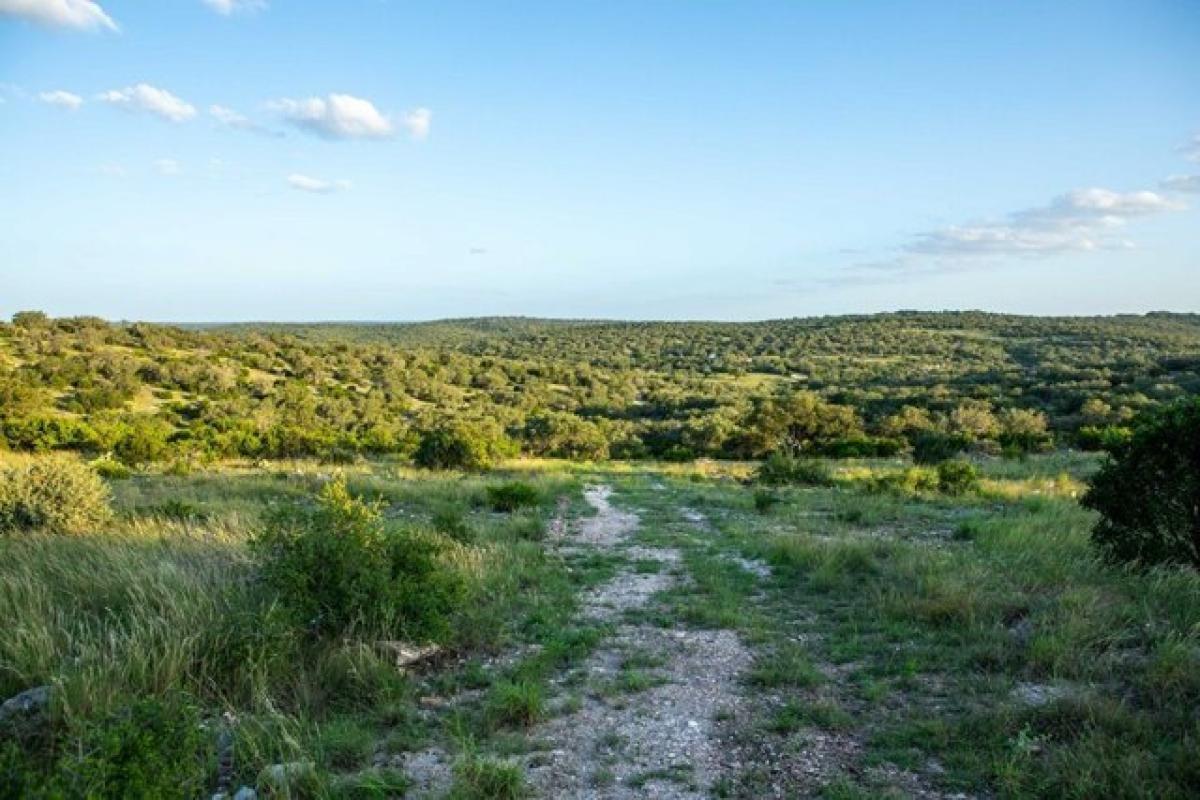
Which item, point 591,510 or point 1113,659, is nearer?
point 1113,659

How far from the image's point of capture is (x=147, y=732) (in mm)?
3613

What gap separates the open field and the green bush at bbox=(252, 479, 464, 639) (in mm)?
199

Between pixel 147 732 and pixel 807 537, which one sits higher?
pixel 147 732

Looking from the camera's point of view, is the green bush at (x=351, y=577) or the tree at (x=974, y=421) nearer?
the green bush at (x=351, y=577)

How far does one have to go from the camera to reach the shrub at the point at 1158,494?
732cm

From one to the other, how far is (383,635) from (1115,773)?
5031 mm

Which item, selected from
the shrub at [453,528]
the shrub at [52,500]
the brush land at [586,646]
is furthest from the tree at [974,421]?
the shrub at [52,500]

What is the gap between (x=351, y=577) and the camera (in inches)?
249

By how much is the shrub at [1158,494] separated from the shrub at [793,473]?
11.1 metres

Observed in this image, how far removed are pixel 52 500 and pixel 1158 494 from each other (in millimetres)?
13276

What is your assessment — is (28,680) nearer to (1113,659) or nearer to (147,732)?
(147,732)

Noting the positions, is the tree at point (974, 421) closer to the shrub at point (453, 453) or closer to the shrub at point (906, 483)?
the shrub at point (906, 483)

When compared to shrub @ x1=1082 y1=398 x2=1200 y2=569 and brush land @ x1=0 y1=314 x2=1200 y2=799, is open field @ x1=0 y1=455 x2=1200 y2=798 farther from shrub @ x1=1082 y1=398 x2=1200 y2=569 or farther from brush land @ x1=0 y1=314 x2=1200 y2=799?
shrub @ x1=1082 y1=398 x2=1200 y2=569

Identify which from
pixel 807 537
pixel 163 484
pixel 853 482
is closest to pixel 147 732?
pixel 807 537
